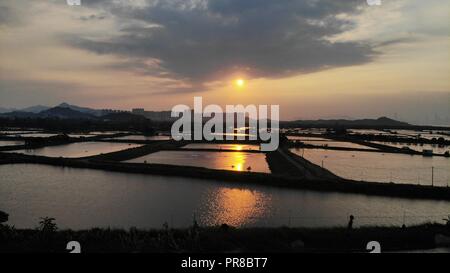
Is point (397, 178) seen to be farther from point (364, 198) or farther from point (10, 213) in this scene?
point (10, 213)

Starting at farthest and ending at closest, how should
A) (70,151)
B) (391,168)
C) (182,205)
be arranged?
1. (70,151)
2. (391,168)
3. (182,205)

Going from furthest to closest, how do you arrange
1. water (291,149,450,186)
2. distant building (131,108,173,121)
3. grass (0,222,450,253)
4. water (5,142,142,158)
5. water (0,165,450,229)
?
1. distant building (131,108,173,121)
2. water (5,142,142,158)
3. water (291,149,450,186)
4. water (0,165,450,229)
5. grass (0,222,450,253)

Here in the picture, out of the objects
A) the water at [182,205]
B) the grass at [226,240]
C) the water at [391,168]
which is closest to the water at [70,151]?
the water at [182,205]

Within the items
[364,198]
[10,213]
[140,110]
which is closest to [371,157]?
[364,198]

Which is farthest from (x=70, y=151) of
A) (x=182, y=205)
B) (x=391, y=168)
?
(x=391, y=168)

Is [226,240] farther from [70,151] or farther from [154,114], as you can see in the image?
[154,114]

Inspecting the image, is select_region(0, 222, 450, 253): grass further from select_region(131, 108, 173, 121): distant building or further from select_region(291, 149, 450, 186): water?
select_region(131, 108, 173, 121): distant building

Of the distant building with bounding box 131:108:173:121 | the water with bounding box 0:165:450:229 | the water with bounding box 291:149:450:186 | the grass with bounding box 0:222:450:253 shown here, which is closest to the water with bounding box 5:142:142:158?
the water with bounding box 0:165:450:229
